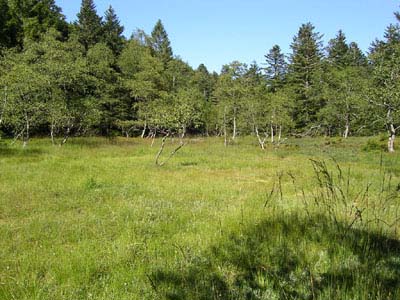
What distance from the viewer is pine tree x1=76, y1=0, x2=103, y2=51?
173 feet

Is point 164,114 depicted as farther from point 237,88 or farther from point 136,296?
point 237,88

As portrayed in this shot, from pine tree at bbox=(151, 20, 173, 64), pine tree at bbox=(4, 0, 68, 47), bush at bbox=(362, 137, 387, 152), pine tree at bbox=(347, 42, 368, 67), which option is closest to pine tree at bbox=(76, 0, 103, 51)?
pine tree at bbox=(4, 0, 68, 47)

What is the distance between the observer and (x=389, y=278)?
3604 mm

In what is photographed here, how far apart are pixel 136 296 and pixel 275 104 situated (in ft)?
125

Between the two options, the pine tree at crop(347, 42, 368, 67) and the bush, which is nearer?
the bush

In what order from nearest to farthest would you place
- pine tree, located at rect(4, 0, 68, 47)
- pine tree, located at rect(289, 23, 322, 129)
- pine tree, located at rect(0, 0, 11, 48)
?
pine tree, located at rect(0, 0, 11, 48)
pine tree, located at rect(4, 0, 68, 47)
pine tree, located at rect(289, 23, 322, 129)

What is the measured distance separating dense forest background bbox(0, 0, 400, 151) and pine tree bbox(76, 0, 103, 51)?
160mm

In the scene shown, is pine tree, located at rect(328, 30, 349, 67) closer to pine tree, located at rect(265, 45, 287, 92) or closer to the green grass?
pine tree, located at rect(265, 45, 287, 92)

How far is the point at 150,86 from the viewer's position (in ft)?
148

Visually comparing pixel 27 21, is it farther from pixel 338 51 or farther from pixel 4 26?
pixel 338 51

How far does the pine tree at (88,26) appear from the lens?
52.7 m

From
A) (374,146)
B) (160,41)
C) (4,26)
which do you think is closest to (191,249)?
(374,146)

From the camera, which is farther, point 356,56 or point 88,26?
point 356,56

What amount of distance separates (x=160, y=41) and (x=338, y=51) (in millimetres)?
40520
